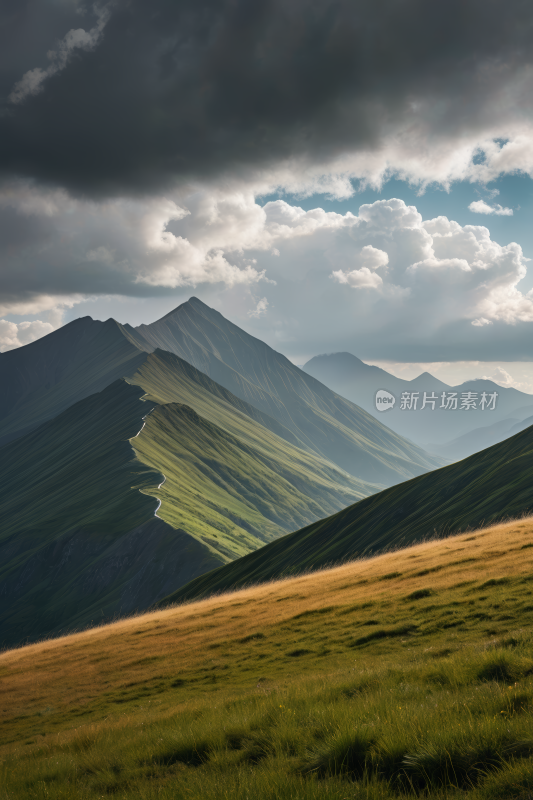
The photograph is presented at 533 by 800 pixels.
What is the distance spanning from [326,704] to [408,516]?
2379 inches

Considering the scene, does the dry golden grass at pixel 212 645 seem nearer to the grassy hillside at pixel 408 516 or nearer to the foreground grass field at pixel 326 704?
the foreground grass field at pixel 326 704

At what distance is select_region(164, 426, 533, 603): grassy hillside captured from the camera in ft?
172

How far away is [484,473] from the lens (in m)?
66.8

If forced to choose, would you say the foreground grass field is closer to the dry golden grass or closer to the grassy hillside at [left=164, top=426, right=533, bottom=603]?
the dry golden grass

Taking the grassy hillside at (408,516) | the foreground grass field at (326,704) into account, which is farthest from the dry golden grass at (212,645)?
the grassy hillside at (408,516)

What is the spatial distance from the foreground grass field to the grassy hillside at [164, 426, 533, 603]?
81.4ft

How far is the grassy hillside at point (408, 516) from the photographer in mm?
52531

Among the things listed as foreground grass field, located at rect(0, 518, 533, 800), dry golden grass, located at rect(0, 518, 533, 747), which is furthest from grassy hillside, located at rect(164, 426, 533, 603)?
foreground grass field, located at rect(0, 518, 533, 800)

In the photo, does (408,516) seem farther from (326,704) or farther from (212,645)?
(326,704)

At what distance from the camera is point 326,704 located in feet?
33.5

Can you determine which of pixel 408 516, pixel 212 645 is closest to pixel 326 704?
pixel 212 645

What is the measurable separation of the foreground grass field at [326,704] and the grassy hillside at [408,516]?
81.4 feet

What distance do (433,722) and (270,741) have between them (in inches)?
120

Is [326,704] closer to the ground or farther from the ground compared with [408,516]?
farther from the ground
